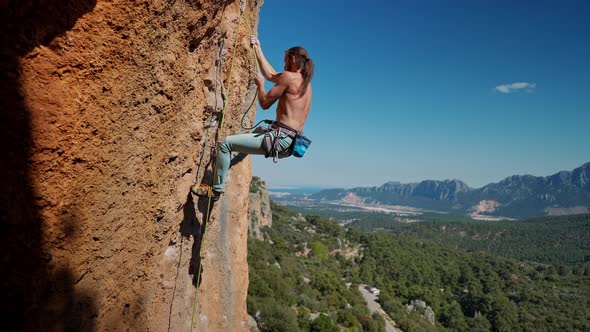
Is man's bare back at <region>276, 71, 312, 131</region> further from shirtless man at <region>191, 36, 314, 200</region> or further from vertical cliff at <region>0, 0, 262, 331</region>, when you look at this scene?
vertical cliff at <region>0, 0, 262, 331</region>

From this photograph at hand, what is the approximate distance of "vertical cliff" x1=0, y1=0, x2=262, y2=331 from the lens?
254 centimetres

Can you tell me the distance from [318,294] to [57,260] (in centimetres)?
4517

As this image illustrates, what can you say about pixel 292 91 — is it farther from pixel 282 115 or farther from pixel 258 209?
pixel 258 209

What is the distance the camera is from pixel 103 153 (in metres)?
3.09

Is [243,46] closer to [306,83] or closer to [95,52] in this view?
[306,83]

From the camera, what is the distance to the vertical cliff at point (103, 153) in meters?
2.54

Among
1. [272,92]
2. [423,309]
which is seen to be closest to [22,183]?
[272,92]

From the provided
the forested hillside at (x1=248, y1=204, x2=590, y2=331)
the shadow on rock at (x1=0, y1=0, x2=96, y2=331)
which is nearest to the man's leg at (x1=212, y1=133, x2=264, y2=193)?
the shadow on rock at (x1=0, y1=0, x2=96, y2=331)

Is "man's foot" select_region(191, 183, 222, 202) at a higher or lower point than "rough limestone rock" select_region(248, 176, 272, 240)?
higher

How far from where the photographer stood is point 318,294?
148ft

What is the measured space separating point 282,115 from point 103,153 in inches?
95.8

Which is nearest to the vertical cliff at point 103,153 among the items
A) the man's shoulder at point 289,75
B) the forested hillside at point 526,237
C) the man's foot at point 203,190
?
the man's foot at point 203,190

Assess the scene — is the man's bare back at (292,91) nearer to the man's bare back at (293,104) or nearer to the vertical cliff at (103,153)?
the man's bare back at (293,104)

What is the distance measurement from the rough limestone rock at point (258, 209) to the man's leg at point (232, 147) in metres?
42.0
